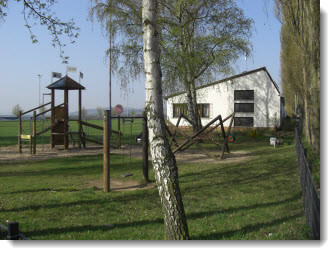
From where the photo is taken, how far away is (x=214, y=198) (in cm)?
745

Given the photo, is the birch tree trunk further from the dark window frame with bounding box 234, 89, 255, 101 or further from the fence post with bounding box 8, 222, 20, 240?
the dark window frame with bounding box 234, 89, 255, 101

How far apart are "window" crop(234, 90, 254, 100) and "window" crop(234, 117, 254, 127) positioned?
5.55ft

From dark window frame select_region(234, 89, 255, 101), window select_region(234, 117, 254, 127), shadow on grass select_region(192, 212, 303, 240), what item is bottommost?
shadow on grass select_region(192, 212, 303, 240)

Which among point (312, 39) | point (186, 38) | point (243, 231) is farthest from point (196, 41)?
point (243, 231)

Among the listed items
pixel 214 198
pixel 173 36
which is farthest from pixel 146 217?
pixel 173 36

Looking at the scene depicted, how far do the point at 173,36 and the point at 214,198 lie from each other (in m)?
13.2

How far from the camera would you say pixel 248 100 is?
100 ft

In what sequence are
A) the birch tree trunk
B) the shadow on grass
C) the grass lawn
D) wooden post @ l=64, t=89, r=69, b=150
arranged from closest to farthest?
the birch tree trunk → the shadow on grass → the grass lawn → wooden post @ l=64, t=89, r=69, b=150

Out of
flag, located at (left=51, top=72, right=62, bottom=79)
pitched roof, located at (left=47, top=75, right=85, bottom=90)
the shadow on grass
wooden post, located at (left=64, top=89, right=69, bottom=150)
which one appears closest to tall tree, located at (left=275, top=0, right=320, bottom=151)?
the shadow on grass

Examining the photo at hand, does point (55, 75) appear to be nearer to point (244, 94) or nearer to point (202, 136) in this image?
point (202, 136)

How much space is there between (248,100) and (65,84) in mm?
17440

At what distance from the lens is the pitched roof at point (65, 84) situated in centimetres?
1755

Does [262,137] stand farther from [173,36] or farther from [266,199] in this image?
[266,199]

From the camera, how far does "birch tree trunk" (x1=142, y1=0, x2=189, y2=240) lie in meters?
4.61
